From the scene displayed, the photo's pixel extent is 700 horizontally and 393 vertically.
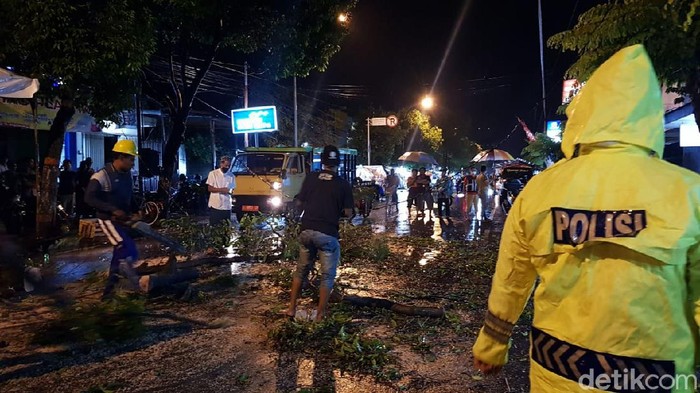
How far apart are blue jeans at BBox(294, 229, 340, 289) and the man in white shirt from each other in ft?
14.2

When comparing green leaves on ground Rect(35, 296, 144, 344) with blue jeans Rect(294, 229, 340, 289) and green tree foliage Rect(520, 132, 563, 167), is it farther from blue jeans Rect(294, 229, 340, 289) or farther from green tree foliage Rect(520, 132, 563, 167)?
green tree foliage Rect(520, 132, 563, 167)

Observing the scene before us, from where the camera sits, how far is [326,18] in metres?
14.3

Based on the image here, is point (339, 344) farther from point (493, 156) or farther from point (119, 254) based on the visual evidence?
point (493, 156)

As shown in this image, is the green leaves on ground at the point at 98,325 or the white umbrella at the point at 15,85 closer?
the green leaves on ground at the point at 98,325

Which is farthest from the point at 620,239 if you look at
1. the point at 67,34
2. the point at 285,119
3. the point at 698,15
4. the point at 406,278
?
the point at 285,119

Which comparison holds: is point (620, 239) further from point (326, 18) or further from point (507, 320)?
point (326, 18)

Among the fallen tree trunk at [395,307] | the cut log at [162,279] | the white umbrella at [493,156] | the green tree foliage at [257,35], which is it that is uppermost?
the green tree foliage at [257,35]

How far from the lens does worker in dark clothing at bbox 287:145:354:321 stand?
518cm

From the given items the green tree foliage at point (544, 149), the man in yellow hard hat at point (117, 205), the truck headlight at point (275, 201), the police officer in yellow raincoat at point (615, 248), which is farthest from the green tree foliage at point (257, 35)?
the police officer in yellow raincoat at point (615, 248)

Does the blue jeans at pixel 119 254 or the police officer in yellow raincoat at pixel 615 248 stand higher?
the police officer in yellow raincoat at pixel 615 248

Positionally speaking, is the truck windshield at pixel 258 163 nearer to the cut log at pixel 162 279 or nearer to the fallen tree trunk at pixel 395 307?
the cut log at pixel 162 279

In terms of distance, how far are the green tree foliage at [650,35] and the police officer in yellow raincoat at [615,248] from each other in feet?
13.6

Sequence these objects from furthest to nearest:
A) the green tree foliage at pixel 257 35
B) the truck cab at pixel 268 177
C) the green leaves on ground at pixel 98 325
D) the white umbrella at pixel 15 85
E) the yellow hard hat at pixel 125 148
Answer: the truck cab at pixel 268 177 → the green tree foliage at pixel 257 35 → the white umbrella at pixel 15 85 → the yellow hard hat at pixel 125 148 → the green leaves on ground at pixel 98 325

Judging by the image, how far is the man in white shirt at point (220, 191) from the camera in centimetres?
916
